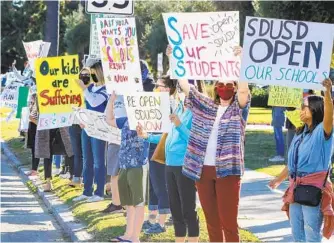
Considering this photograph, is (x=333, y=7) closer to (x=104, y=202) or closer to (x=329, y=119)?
(x=104, y=202)

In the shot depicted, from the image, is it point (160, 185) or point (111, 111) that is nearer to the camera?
point (111, 111)

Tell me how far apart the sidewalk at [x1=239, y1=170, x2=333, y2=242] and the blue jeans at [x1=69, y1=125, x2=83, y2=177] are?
8.20ft

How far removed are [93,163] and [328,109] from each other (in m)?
5.47

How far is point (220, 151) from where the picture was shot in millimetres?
6453

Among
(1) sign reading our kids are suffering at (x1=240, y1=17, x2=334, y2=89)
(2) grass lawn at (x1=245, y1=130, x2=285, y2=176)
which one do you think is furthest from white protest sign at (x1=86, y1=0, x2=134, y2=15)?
(2) grass lawn at (x1=245, y1=130, x2=285, y2=176)

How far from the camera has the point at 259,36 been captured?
6.45 metres

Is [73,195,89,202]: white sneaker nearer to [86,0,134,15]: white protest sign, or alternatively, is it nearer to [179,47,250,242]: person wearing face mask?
[86,0,134,15]: white protest sign

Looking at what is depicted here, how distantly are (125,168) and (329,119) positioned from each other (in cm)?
251

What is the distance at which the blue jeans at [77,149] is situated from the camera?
1185cm

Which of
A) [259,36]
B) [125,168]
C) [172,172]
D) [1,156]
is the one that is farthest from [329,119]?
[1,156]

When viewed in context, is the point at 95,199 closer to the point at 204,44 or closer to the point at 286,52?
the point at 204,44

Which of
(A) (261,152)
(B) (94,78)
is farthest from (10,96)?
(B) (94,78)

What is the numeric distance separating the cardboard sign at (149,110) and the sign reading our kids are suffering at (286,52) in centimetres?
136

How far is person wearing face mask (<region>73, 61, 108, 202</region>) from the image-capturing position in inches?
393
